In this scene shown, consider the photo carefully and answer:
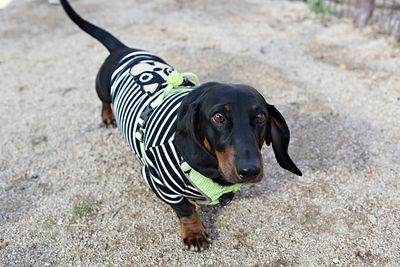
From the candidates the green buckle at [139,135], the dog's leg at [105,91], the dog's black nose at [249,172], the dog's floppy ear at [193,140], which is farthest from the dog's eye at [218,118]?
the dog's leg at [105,91]

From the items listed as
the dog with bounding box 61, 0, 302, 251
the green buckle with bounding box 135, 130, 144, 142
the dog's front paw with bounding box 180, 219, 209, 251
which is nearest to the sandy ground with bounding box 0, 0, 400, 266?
the dog's front paw with bounding box 180, 219, 209, 251

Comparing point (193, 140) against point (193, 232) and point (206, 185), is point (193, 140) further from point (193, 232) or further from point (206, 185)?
point (193, 232)

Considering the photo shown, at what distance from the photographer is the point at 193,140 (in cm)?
213

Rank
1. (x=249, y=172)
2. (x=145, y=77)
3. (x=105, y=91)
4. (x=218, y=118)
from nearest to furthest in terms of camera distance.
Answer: (x=249, y=172), (x=218, y=118), (x=145, y=77), (x=105, y=91)

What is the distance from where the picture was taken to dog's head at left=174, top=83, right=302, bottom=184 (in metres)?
1.98

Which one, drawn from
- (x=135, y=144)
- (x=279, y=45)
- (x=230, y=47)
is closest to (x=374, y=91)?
(x=279, y=45)

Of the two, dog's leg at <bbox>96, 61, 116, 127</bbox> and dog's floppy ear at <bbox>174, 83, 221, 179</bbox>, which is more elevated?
dog's floppy ear at <bbox>174, 83, 221, 179</bbox>

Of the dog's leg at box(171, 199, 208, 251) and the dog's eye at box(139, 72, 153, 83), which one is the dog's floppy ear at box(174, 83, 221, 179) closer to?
the dog's leg at box(171, 199, 208, 251)

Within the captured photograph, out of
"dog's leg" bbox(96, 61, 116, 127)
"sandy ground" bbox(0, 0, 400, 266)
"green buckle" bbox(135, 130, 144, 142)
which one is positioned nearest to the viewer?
"green buckle" bbox(135, 130, 144, 142)

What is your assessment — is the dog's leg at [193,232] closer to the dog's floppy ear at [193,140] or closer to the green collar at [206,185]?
the green collar at [206,185]

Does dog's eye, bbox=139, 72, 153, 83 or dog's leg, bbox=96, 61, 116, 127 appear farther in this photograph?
dog's leg, bbox=96, 61, 116, 127

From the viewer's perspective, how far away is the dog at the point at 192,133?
2.04 m

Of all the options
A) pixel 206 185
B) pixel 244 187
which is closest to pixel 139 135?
pixel 206 185

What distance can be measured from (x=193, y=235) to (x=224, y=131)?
0.94 metres
